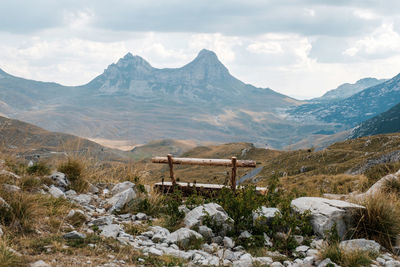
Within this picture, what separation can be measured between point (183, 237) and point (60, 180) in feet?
17.9

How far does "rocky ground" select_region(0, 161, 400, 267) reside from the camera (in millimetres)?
5945

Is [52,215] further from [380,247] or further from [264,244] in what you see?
[380,247]

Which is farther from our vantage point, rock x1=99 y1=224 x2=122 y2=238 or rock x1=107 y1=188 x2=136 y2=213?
rock x1=107 y1=188 x2=136 y2=213

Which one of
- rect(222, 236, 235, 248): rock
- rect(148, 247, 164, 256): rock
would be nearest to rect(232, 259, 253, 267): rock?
rect(222, 236, 235, 248): rock

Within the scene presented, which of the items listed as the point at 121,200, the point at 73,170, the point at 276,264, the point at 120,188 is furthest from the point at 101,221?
the point at 73,170

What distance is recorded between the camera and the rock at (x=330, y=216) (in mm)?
7938

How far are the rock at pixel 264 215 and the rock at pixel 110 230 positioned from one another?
3283 mm

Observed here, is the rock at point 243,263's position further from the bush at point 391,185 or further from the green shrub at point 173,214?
the bush at point 391,185

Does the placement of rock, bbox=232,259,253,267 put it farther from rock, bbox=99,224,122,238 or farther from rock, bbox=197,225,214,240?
rock, bbox=99,224,122,238

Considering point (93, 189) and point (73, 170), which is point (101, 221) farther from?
point (73, 170)

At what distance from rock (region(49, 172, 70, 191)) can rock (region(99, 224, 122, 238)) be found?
3.76 metres

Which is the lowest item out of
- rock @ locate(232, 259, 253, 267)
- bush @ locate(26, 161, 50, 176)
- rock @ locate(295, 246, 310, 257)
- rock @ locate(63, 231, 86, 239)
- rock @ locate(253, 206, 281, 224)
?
rock @ locate(295, 246, 310, 257)

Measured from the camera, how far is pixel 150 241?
7293mm

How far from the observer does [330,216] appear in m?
7.95
